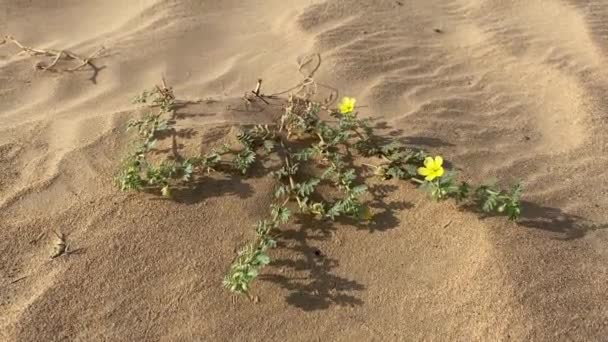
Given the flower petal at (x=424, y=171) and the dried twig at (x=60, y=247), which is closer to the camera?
the dried twig at (x=60, y=247)

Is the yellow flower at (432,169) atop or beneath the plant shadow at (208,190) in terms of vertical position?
atop

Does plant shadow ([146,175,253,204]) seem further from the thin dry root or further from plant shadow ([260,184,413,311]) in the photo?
the thin dry root

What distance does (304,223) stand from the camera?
268 cm

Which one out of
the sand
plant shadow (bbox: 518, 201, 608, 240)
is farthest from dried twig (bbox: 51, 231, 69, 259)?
plant shadow (bbox: 518, 201, 608, 240)

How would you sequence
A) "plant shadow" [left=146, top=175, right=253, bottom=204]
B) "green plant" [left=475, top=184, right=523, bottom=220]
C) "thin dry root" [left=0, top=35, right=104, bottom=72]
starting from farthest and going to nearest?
"thin dry root" [left=0, top=35, right=104, bottom=72] → "plant shadow" [left=146, top=175, right=253, bottom=204] → "green plant" [left=475, top=184, right=523, bottom=220]

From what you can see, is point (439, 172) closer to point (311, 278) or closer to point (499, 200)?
point (499, 200)

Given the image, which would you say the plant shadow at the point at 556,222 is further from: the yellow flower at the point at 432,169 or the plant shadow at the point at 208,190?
the plant shadow at the point at 208,190

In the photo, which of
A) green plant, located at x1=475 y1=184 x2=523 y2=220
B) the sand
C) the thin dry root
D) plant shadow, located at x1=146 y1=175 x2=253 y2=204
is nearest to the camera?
the sand

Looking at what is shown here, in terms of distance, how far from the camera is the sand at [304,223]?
2.34 m

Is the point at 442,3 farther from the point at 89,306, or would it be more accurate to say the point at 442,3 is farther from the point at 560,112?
the point at 89,306

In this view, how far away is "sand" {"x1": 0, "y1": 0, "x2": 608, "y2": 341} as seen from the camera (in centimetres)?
234

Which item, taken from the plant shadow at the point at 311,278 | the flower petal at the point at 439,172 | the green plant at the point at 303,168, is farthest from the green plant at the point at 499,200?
the plant shadow at the point at 311,278

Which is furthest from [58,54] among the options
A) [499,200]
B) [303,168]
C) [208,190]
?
[499,200]

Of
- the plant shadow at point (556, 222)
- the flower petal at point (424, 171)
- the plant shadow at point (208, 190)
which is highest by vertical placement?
the flower petal at point (424, 171)
